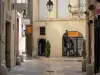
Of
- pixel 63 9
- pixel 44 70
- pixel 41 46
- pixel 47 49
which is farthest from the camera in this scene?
pixel 41 46

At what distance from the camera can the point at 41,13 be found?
35125mm

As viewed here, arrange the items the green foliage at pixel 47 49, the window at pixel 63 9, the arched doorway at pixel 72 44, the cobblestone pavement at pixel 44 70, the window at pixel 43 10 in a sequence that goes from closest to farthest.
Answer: the cobblestone pavement at pixel 44 70
the green foliage at pixel 47 49
the arched doorway at pixel 72 44
the window at pixel 63 9
the window at pixel 43 10

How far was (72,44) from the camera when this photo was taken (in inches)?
1378

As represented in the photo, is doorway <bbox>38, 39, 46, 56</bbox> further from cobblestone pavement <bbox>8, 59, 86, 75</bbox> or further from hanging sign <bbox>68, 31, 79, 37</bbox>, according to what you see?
cobblestone pavement <bbox>8, 59, 86, 75</bbox>

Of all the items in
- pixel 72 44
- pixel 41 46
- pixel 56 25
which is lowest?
pixel 41 46

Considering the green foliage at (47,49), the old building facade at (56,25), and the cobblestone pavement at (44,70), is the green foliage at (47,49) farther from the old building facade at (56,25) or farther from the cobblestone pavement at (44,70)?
the cobblestone pavement at (44,70)

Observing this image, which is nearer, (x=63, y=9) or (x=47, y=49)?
(x=47, y=49)

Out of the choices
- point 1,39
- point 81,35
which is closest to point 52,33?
point 81,35

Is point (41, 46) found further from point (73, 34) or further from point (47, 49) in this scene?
point (73, 34)

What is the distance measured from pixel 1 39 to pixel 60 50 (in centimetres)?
2030

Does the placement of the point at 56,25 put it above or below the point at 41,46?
above

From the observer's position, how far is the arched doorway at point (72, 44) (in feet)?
113

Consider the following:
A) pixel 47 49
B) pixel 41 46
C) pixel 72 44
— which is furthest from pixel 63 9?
pixel 47 49

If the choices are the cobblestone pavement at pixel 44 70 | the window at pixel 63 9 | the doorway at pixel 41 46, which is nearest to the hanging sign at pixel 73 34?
the window at pixel 63 9
